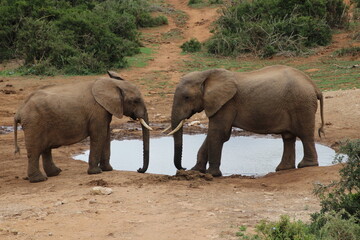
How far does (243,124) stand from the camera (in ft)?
33.9

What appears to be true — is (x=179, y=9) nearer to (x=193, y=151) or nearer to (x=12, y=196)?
(x=193, y=151)

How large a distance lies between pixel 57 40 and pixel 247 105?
37.5 ft

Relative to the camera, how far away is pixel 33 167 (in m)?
9.65

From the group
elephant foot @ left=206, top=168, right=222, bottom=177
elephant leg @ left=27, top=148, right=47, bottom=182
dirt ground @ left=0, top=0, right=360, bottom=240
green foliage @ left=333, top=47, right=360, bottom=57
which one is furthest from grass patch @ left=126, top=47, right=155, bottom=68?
elephant leg @ left=27, top=148, right=47, bottom=182

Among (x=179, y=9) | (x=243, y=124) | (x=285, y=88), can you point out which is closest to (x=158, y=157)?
(x=243, y=124)

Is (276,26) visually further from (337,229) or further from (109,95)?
(337,229)

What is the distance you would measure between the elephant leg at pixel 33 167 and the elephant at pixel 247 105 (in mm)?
2117

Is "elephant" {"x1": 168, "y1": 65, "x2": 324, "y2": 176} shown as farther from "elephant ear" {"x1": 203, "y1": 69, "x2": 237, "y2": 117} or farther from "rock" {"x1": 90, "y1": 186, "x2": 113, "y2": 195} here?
"rock" {"x1": 90, "y1": 186, "x2": 113, "y2": 195}

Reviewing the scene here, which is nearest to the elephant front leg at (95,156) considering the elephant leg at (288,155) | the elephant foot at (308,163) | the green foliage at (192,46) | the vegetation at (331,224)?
the elephant leg at (288,155)

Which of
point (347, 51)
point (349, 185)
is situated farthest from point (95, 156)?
point (347, 51)

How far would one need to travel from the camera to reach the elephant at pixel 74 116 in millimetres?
9633

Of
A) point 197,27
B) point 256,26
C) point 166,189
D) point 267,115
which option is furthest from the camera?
point 197,27

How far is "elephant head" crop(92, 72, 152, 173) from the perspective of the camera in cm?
1005

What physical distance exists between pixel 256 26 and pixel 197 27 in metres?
8.06
